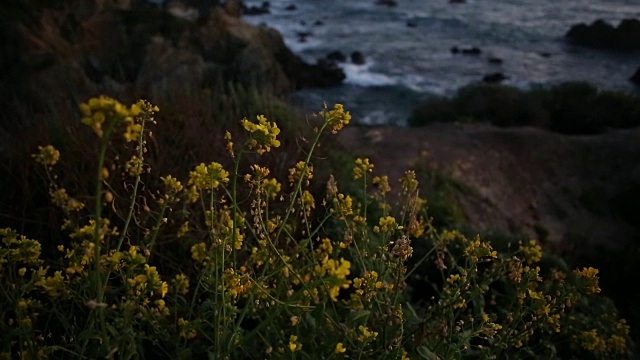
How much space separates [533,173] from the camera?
9.12m

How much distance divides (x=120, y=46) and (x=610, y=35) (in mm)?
17762

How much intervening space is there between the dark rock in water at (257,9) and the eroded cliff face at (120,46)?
38.3 ft

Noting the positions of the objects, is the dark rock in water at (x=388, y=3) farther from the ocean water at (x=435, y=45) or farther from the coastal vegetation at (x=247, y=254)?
the coastal vegetation at (x=247, y=254)

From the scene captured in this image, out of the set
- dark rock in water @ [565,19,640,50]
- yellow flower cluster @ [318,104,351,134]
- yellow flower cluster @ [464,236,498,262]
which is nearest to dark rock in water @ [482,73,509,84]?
dark rock in water @ [565,19,640,50]

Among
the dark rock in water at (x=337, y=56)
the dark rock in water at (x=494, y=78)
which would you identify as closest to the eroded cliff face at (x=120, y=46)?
the dark rock in water at (x=337, y=56)

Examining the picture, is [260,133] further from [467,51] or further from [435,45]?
[435,45]

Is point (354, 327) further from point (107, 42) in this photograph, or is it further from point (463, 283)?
point (107, 42)

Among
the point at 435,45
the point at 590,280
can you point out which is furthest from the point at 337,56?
the point at 590,280

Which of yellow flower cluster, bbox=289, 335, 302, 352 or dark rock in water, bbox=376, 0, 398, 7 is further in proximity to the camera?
dark rock in water, bbox=376, 0, 398, 7

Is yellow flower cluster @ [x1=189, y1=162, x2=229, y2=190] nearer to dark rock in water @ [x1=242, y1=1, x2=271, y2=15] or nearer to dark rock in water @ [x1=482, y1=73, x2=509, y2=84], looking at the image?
dark rock in water @ [x1=482, y1=73, x2=509, y2=84]

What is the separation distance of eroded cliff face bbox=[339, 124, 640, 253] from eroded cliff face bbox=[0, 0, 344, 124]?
471cm

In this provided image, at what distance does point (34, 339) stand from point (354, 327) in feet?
4.01

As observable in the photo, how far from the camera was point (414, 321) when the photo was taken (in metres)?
2.75

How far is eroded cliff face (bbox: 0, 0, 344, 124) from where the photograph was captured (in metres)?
13.7
